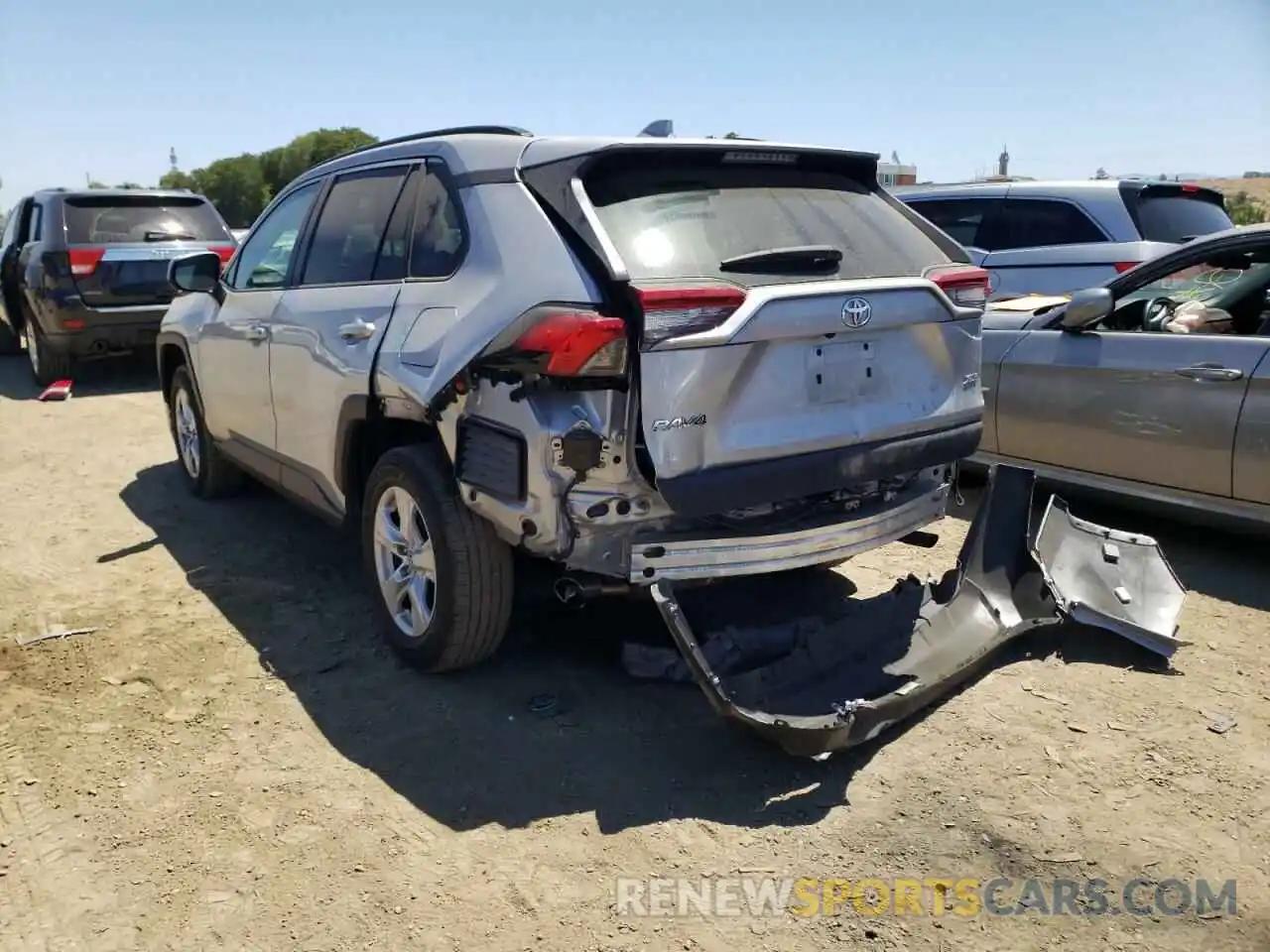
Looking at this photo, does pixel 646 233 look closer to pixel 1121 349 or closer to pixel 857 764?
pixel 857 764

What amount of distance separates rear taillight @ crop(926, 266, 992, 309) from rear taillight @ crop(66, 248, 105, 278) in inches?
343

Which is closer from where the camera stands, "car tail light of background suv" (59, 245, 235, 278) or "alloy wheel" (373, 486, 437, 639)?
"alloy wheel" (373, 486, 437, 639)

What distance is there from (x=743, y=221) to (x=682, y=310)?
0.55 metres

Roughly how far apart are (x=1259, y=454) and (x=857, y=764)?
8.48ft

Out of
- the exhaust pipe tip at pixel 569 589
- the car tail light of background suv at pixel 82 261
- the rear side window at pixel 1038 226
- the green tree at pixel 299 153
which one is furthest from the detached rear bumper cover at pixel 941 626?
the green tree at pixel 299 153

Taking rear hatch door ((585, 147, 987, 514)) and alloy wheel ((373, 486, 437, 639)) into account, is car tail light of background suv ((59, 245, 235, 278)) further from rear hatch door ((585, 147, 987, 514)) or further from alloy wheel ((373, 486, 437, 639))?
rear hatch door ((585, 147, 987, 514))

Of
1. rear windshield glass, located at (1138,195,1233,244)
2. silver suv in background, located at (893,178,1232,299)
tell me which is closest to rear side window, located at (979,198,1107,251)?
silver suv in background, located at (893,178,1232,299)

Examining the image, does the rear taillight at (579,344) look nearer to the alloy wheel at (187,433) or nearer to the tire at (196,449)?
the tire at (196,449)

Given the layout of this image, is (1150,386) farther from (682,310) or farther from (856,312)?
(682,310)

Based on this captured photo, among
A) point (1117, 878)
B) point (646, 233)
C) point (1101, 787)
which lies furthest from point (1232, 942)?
point (646, 233)

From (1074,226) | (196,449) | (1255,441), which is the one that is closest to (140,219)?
(196,449)

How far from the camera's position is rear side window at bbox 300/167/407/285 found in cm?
395

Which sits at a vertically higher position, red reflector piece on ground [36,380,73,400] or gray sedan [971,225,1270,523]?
gray sedan [971,225,1270,523]

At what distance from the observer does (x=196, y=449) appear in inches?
238
